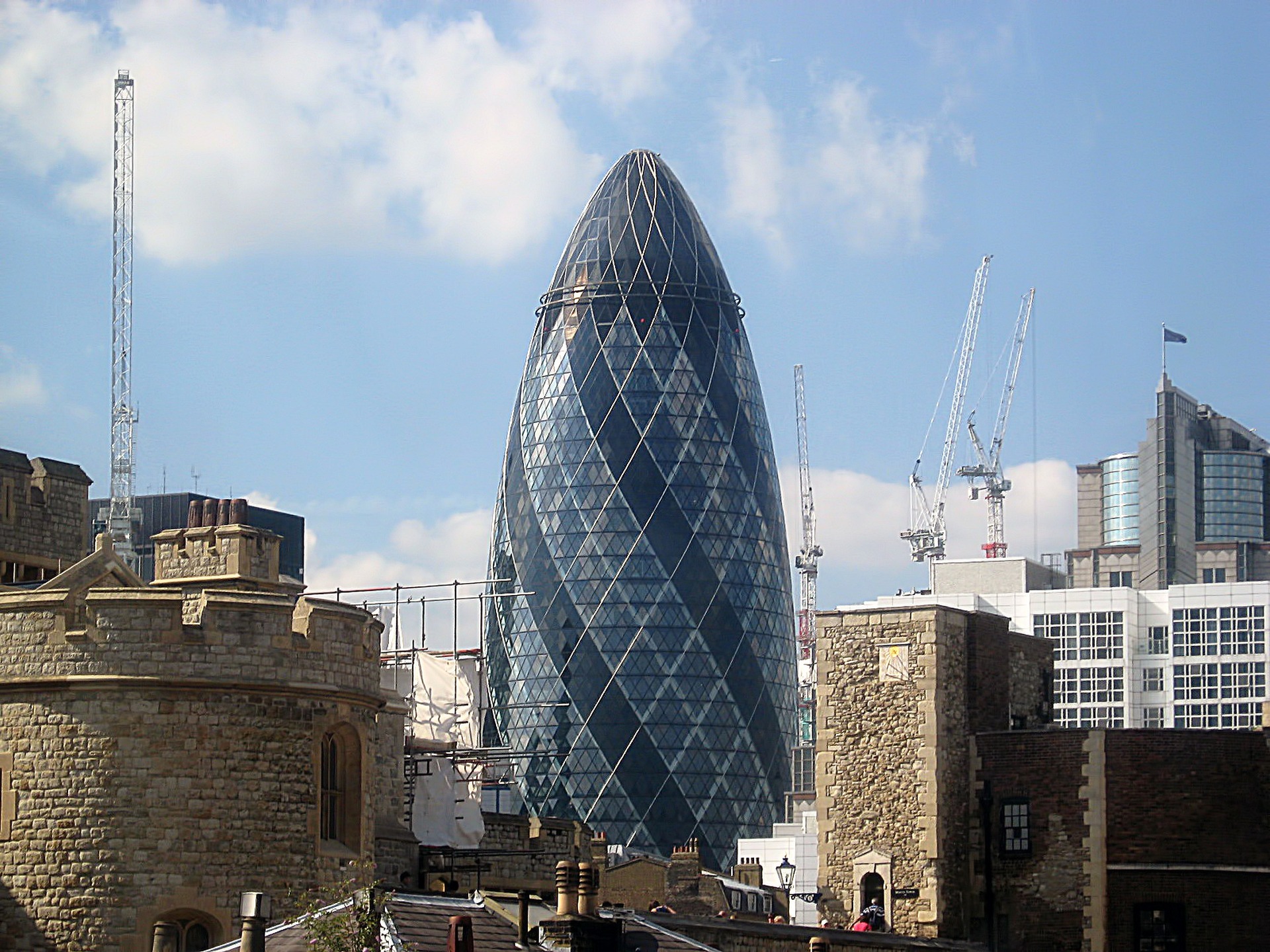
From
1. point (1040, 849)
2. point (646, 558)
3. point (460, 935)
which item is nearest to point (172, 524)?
point (646, 558)

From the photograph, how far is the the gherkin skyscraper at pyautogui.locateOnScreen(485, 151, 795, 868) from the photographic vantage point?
137625mm

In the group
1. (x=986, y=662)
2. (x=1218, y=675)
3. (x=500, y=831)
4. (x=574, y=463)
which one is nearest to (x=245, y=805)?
(x=500, y=831)

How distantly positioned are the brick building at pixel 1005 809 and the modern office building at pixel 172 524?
283 feet

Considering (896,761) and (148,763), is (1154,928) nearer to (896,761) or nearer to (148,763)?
(896,761)

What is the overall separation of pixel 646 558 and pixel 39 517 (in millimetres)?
93770

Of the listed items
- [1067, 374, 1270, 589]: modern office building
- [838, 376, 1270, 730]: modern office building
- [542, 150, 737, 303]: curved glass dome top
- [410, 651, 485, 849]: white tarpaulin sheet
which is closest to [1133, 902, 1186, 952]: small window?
[410, 651, 485, 849]: white tarpaulin sheet

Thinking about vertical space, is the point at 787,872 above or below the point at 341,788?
below

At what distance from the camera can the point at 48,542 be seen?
44.9 m

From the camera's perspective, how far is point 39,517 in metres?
44.7

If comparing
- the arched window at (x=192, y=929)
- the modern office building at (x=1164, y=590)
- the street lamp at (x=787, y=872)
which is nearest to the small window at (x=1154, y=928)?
the street lamp at (x=787, y=872)

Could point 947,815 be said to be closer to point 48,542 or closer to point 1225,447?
point 48,542

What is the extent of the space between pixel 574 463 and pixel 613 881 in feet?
244

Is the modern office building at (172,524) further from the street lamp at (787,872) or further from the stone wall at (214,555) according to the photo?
the stone wall at (214,555)

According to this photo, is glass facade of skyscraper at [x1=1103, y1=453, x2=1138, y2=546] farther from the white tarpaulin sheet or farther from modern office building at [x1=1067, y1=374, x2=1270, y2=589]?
the white tarpaulin sheet
